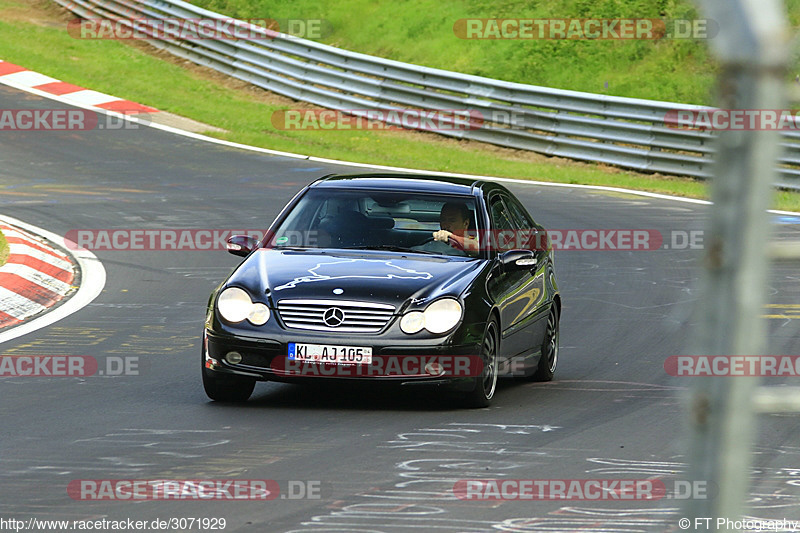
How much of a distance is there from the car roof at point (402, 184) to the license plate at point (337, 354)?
6.03 ft

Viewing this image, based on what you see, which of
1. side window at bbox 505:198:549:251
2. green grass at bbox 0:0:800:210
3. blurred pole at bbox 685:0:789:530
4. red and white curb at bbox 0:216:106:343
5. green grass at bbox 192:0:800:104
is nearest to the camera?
blurred pole at bbox 685:0:789:530

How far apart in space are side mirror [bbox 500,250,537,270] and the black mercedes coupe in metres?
0.01

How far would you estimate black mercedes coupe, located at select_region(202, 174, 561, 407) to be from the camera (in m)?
8.07

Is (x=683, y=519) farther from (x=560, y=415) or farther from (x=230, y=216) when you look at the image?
(x=230, y=216)

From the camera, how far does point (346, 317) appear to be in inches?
318

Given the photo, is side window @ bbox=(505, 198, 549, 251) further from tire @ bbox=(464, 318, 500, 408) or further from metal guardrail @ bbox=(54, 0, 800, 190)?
metal guardrail @ bbox=(54, 0, 800, 190)

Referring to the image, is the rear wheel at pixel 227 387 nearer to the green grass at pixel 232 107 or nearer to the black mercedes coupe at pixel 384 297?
the black mercedes coupe at pixel 384 297

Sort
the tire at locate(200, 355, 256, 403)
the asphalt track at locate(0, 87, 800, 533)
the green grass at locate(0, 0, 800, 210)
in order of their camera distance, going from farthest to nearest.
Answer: the green grass at locate(0, 0, 800, 210) < the tire at locate(200, 355, 256, 403) < the asphalt track at locate(0, 87, 800, 533)

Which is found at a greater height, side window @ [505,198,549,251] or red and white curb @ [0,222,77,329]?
side window @ [505,198,549,251]

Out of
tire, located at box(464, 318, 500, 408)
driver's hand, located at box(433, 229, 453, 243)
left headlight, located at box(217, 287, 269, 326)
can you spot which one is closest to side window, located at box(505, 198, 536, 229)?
driver's hand, located at box(433, 229, 453, 243)

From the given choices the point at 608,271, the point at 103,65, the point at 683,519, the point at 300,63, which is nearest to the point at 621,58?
the point at 300,63

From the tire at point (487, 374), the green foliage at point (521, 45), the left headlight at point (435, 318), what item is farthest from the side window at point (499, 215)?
the green foliage at point (521, 45)

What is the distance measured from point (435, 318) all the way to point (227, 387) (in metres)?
1.37

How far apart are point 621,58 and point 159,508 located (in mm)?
22300
